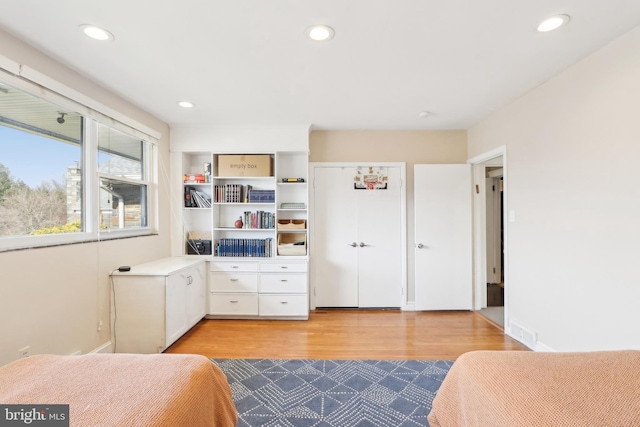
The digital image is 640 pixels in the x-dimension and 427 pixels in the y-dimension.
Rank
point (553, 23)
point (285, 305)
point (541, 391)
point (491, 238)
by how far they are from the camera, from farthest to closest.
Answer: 1. point (491, 238)
2. point (285, 305)
3. point (553, 23)
4. point (541, 391)

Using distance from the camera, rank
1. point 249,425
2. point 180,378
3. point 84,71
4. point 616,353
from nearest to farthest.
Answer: point 180,378
point 616,353
point 249,425
point 84,71

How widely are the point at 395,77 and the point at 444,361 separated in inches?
97.5

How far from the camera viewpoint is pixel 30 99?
1.89m

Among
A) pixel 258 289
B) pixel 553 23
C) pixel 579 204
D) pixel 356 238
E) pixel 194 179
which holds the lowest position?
pixel 258 289

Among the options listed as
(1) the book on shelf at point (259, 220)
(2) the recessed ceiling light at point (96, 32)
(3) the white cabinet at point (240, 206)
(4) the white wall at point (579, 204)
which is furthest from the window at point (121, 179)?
(4) the white wall at point (579, 204)

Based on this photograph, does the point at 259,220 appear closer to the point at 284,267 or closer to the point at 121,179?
the point at 284,267

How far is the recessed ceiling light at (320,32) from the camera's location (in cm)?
163

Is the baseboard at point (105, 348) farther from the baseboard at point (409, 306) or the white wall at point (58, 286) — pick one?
the baseboard at point (409, 306)

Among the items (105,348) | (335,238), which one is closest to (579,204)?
(335,238)

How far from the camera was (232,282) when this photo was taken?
10.8ft

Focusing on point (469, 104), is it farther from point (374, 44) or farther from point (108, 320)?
point (108, 320)

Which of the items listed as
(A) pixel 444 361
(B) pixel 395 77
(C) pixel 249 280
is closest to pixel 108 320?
(C) pixel 249 280

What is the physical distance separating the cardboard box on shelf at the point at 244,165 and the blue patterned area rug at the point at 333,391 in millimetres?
2090

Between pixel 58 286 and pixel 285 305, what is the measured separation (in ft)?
6.80
